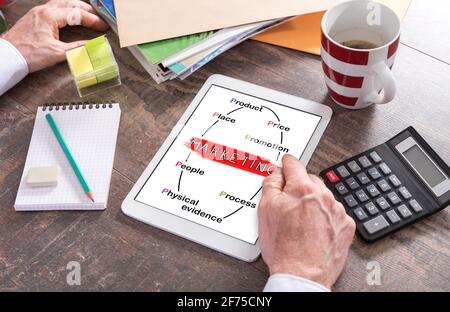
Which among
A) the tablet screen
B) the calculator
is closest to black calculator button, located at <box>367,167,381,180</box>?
the calculator

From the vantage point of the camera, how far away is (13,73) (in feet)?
3.13

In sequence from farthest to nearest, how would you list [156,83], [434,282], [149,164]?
[156,83]
[149,164]
[434,282]

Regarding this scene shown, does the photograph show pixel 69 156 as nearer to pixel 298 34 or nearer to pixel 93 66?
pixel 93 66

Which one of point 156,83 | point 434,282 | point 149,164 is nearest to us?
point 434,282

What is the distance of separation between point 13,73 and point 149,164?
0.30 m

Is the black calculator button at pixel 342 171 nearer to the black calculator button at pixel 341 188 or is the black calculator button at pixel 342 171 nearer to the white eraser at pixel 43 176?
the black calculator button at pixel 341 188

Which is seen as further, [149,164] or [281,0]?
[281,0]

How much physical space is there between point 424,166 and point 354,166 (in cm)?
10

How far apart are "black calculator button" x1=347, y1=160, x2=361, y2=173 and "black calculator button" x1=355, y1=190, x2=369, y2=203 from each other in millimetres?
35

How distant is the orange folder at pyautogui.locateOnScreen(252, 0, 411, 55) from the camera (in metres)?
0.98

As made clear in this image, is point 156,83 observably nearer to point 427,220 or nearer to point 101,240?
point 101,240

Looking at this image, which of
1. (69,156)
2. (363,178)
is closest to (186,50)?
(69,156)

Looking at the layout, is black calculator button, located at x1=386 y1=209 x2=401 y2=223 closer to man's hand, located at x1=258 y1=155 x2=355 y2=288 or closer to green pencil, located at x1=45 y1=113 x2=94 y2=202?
man's hand, located at x1=258 y1=155 x2=355 y2=288
